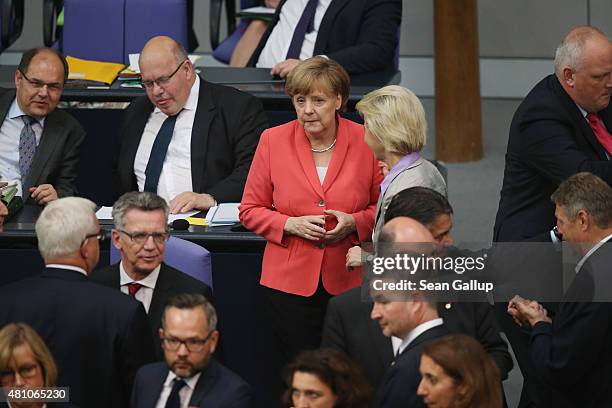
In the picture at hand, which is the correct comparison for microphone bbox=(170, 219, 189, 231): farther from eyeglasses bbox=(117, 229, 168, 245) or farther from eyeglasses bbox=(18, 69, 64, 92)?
eyeglasses bbox=(18, 69, 64, 92)

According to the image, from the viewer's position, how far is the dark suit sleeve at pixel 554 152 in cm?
455

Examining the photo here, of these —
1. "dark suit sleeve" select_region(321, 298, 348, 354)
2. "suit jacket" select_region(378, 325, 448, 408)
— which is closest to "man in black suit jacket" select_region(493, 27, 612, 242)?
"dark suit sleeve" select_region(321, 298, 348, 354)

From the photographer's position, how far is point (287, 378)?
347 centimetres

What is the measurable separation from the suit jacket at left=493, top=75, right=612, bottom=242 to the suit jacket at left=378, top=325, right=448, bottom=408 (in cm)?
128

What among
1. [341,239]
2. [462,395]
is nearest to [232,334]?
[341,239]

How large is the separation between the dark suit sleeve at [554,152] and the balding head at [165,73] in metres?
1.50

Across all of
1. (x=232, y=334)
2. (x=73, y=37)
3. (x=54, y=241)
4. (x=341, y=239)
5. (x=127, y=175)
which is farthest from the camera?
→ (x=73, y=37)

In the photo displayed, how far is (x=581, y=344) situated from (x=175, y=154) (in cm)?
218

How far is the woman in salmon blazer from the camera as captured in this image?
4.62 metres

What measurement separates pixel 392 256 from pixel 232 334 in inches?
61.2

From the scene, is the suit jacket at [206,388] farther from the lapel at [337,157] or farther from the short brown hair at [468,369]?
the lapel at [337,157]

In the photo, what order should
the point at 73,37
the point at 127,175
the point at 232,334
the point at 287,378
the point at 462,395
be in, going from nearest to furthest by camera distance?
1. the point at 462,395
2. the point at 287,378
3. the point at 232,334
4. the point at 127,175
5. the point at 73,37

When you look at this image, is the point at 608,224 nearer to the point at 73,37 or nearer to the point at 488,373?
the point at 488,373

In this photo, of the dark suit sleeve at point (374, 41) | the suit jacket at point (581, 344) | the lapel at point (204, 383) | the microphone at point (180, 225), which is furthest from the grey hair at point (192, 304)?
the dark suit sleeve at point (374, 41)
